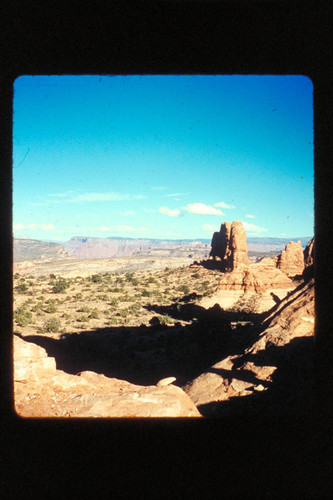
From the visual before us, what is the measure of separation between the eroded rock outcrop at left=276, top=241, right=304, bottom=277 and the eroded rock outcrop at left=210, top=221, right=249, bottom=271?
3.79m

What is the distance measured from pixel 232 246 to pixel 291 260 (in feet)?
20.0

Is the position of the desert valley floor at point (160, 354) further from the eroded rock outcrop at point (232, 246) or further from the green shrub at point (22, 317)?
the eroded rock outcrop at point (232, 246)

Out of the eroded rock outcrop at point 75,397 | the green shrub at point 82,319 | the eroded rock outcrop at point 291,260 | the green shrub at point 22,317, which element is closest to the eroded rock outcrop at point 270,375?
the eroded rock outcrop at point 75,397

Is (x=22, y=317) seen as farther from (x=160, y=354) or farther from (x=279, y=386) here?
(x=279, y=386)

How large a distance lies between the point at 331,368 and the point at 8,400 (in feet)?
7.18

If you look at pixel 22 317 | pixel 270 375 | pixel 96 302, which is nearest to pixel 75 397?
pixel 270 375

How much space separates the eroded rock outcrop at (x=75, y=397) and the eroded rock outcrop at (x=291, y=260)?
2583 cm

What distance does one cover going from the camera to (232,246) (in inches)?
1234

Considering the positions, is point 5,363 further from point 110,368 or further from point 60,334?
point 60,334

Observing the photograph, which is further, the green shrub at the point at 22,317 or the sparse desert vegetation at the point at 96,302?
the sparse desert vegetation at the point at 96,302

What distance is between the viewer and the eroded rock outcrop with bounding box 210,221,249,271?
3073 cm

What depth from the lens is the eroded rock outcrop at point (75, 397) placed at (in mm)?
2854

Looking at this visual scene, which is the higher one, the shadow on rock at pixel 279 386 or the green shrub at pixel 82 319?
the shadow on rock at pixel 279 386
